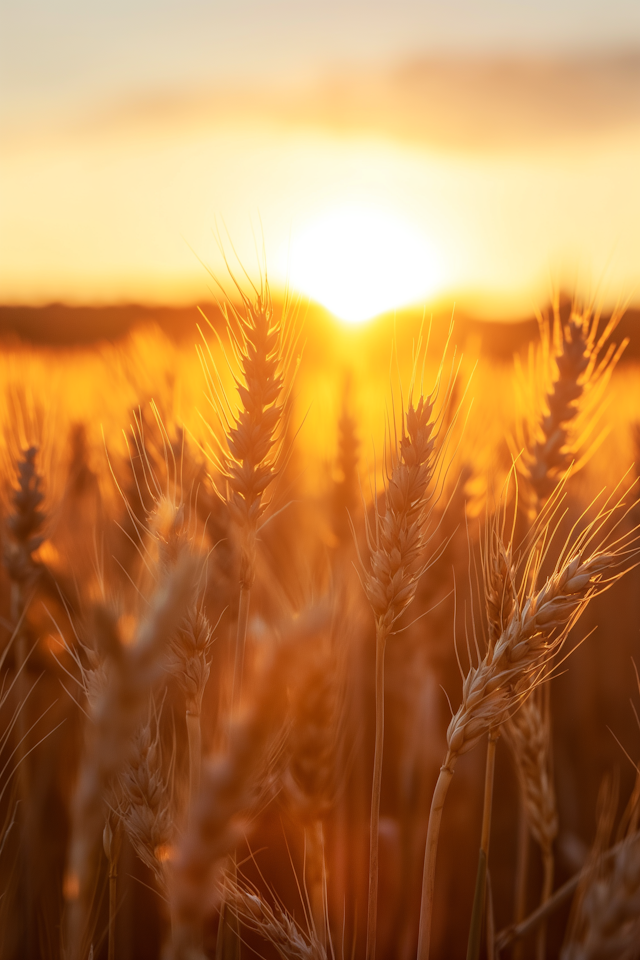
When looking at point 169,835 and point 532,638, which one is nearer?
point 532,638

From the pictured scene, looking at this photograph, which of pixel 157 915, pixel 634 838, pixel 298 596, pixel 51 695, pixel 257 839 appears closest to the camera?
pixel 634 838

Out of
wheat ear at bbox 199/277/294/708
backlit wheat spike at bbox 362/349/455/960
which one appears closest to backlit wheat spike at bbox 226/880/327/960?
backlit wheat spike at bbox 362/349/455/960

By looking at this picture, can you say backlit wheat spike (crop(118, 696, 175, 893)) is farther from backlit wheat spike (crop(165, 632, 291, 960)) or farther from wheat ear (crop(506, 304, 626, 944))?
wheat ear (crop(506, 304, 626, 944))

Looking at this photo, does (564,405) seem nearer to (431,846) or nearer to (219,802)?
(431,846)

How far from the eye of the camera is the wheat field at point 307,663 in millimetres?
986

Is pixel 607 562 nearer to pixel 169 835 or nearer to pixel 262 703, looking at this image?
pixel 262 703

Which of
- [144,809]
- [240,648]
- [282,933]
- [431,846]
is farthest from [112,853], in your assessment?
[431,846]

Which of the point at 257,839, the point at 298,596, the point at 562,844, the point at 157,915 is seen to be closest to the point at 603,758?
the point at 562,844

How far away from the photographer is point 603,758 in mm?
3336

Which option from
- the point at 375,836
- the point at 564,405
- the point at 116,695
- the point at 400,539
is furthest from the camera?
the point at 564,405

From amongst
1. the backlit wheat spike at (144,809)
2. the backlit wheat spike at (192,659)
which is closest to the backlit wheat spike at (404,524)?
the backlit wheat spike at (192,659)

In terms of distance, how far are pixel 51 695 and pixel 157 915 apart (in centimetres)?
118

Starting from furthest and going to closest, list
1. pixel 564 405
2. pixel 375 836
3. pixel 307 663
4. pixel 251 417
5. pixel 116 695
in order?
pixel 564 405
pixel 251 417
pixel 375 836
pixel 307 663
pixel 116 695

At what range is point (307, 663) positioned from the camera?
2.89 feet
